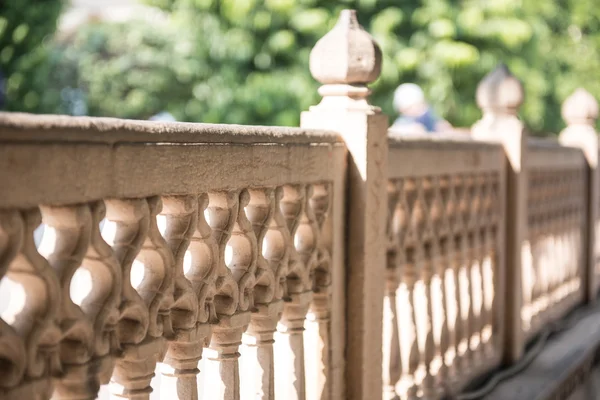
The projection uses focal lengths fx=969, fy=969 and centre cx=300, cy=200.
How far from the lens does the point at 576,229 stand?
8.26 metres

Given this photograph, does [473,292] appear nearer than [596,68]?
Yes

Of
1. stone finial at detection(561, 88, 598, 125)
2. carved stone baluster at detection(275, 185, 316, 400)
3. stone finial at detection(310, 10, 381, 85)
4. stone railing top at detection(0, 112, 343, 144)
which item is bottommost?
carved stone baluster at detection(275, 185, 316, 400)

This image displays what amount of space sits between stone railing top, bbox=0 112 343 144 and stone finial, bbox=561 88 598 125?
573cm

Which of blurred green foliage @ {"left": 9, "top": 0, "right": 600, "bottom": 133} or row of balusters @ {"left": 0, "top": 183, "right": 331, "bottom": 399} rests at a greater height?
blurred green foliage @ {"left": 9, "top": 0, "right": 600, "bottom": 133}

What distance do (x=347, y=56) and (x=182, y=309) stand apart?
144cm

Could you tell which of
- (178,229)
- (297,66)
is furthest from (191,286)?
(297,66)

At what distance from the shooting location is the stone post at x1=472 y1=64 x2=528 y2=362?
5.77 meters

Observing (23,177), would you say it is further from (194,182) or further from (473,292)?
(473,292)

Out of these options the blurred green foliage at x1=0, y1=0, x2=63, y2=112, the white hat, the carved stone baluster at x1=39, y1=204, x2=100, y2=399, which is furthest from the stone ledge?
the blurred green foliage at x1=0, y1=0, x2=63, y2=112

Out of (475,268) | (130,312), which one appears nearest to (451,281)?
(475,268)

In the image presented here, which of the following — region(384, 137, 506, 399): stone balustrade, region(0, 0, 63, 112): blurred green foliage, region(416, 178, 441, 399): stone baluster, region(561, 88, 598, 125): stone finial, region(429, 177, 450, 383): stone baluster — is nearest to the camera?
region(384, 137, 506, 399): stone balustrade

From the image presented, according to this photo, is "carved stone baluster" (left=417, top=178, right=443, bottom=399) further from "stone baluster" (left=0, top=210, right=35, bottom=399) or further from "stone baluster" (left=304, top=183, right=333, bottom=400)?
"stone baluster" (left=0, top=210, right=35, bottom=399)

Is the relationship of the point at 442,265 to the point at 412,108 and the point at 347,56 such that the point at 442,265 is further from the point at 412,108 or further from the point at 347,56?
the point at 412,108

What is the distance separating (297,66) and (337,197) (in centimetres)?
1913
